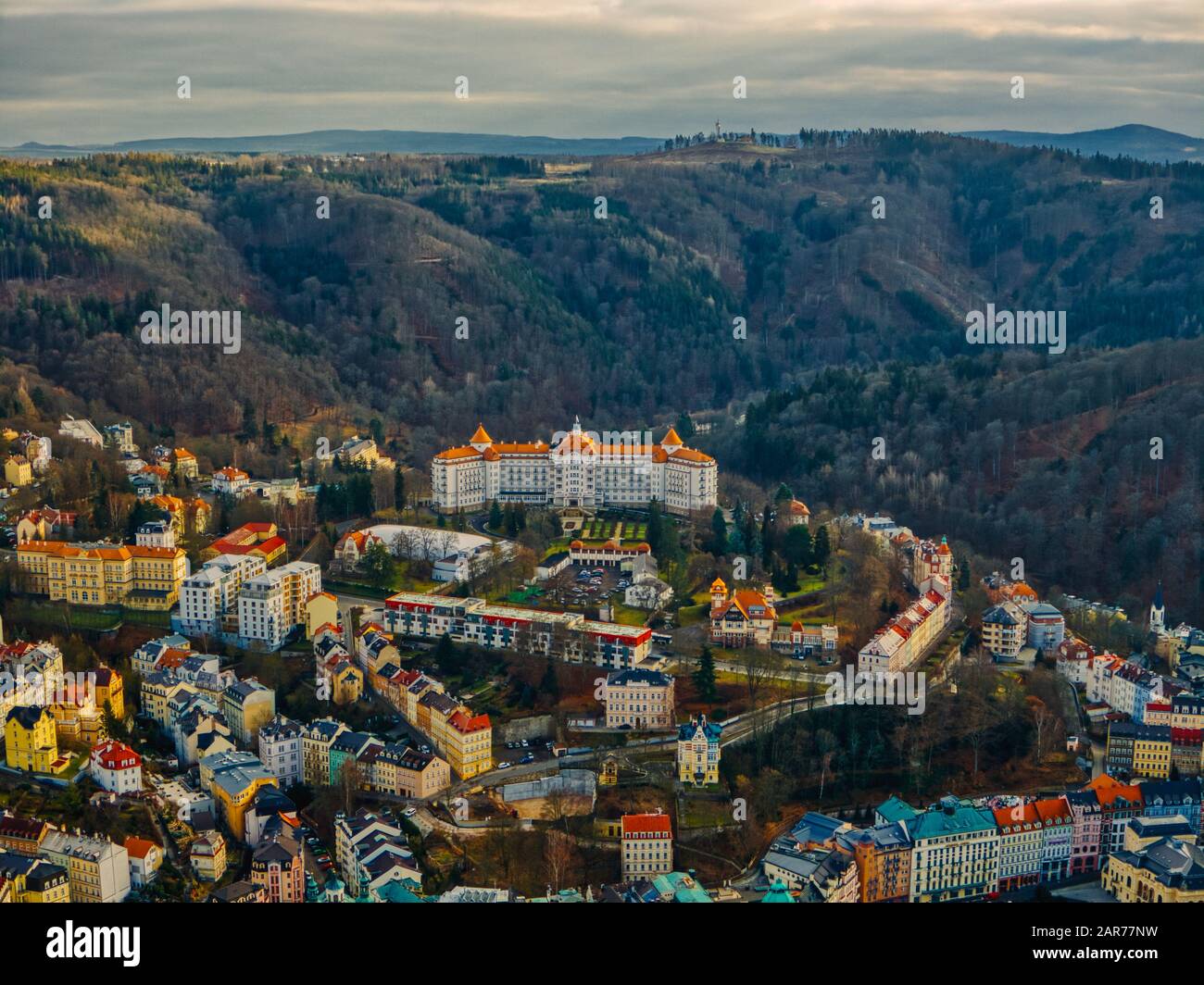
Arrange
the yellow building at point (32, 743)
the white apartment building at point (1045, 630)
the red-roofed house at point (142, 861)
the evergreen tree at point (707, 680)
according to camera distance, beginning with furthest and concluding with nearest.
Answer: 1. the white apartment building at point (1045, 630)
2. the evergreen tree at point (707, 680)
3. the yellow building at point (32, 743)
4. the red-roofed house at point (142, 861)

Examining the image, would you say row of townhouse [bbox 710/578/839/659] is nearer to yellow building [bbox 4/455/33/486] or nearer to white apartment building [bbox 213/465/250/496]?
white apartment building [bbox 213/465/250/496]

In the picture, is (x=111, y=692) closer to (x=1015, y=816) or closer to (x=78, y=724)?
(x=78, y=724)

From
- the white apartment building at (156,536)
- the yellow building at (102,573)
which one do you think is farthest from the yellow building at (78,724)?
the white apartment building at (156,536)

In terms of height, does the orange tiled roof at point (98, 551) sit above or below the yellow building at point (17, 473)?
below

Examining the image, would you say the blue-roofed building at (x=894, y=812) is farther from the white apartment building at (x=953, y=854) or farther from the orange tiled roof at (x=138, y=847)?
the orange tiled roof at (x=138, y=847)

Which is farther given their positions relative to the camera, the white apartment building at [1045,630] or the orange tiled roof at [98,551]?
the white apartment building at [1045,630]

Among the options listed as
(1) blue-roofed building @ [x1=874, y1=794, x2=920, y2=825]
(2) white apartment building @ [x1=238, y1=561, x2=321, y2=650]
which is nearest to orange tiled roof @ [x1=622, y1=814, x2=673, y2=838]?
(1) blue-roofed building @ [x1=874, y1=794, x2=920, y2=825]

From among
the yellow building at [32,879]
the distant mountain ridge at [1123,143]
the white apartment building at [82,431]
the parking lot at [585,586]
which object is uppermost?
the distant mountain ridge at [1123,143]
